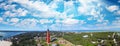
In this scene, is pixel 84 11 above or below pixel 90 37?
above

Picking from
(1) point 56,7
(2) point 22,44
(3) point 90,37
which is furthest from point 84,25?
(2) point 22,44

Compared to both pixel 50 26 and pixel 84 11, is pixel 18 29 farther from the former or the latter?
pixel 84 11

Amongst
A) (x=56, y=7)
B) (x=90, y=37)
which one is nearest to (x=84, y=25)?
(x=90, y=37)

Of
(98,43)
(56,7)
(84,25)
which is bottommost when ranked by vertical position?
(98,43)

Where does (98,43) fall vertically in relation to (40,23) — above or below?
below

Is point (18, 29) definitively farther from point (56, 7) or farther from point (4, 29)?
point (56, 7)

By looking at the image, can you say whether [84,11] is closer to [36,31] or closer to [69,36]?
[69,36]

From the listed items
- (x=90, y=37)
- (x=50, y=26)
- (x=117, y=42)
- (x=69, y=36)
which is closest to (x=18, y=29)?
(x=50, y=26)
